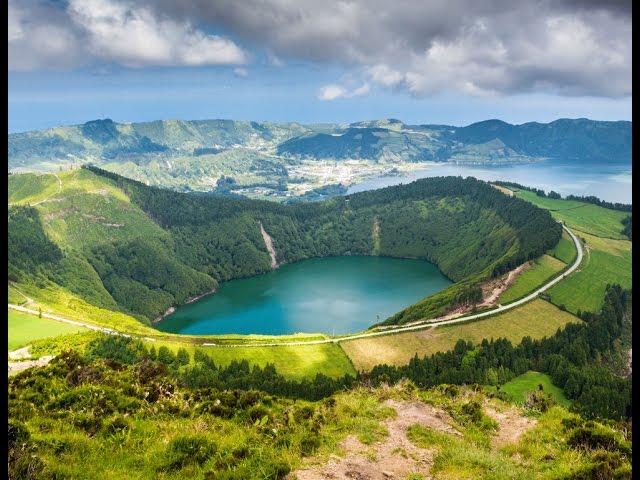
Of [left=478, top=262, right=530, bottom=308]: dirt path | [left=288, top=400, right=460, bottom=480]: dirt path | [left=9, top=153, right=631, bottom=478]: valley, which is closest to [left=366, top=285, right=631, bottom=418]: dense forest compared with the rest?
[left=9, top=153, right=631, bottom=478]: valley

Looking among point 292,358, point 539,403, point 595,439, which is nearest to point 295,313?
point 292,358

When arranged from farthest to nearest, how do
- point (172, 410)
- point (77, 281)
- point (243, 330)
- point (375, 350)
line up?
point (77, 281)
point (243, 330)
point (375, 350)
point (172, 410)

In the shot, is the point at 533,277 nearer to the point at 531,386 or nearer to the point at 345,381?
the point at 531,386

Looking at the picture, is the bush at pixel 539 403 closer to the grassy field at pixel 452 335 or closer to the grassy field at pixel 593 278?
the grassy field at pixel 452 335

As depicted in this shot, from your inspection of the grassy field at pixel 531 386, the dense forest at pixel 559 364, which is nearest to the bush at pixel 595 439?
the dense forest at pixel 559 364

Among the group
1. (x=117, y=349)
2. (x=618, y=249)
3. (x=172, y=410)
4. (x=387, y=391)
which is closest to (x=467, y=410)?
(x=387, y=391)

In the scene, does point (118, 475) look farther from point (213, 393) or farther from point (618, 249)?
point (618, 249)
